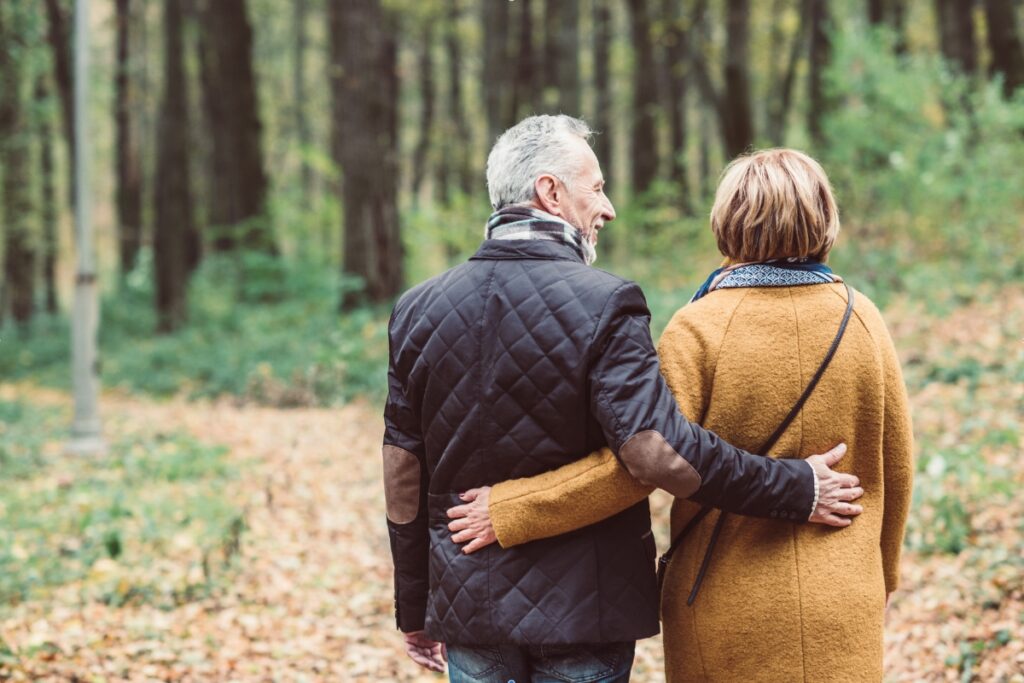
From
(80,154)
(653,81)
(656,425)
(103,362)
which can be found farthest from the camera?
(653,81)

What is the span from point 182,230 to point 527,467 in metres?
18.1

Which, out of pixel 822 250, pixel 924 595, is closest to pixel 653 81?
pixel 924 595

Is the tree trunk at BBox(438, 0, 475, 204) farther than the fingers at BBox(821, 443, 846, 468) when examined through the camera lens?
Yes

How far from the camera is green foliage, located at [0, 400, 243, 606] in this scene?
19.5 feet

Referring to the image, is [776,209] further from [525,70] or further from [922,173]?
[525,70]

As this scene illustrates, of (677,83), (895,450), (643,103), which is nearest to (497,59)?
(677,83)

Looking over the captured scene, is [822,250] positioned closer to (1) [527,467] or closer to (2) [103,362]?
(1) [527,467]

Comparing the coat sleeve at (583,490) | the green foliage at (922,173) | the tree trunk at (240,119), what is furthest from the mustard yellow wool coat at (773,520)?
the tree trunk at (240,119)

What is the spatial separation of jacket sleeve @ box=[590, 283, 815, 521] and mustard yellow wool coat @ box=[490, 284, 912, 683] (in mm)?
94

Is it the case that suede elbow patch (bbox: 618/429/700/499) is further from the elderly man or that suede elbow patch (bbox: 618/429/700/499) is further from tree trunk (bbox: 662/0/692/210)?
tree trunk (bbox: 662/0/692/210)

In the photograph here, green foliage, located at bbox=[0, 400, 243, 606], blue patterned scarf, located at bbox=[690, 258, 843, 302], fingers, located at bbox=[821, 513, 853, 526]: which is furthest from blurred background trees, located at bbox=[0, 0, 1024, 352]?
fingers, located at bbox=[821, 513, 853, 526]

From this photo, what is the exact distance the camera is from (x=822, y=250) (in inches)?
104

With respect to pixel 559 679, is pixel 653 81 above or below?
above

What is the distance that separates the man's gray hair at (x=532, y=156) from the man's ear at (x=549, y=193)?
1 cm
